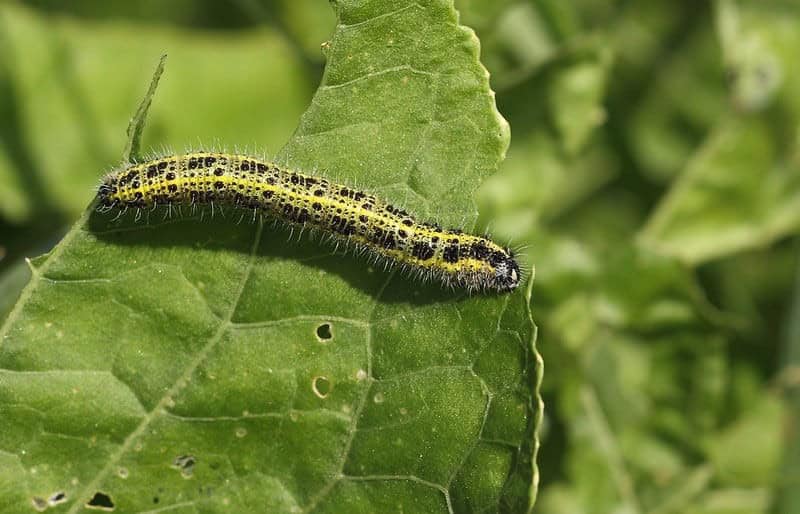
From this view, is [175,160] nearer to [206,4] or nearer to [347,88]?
[347,88]

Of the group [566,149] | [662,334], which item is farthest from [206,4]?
[662,334]

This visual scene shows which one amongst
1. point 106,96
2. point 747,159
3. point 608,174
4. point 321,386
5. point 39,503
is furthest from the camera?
point 608,174

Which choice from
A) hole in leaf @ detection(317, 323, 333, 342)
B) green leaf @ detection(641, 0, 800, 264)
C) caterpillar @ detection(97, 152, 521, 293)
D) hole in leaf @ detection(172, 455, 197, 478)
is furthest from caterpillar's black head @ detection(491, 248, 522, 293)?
green leaf @ detection(641, 0, 800, 264)

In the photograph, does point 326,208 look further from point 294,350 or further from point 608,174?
point 608,174

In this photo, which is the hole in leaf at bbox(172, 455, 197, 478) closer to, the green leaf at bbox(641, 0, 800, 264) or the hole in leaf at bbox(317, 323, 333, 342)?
the hole in leaf at bbox(317, 323, 333, 342)

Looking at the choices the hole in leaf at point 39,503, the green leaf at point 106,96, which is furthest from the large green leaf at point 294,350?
the green leaf at point 106,96

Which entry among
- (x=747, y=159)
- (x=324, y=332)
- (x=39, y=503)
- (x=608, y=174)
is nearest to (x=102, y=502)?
(x=39, y=503)
